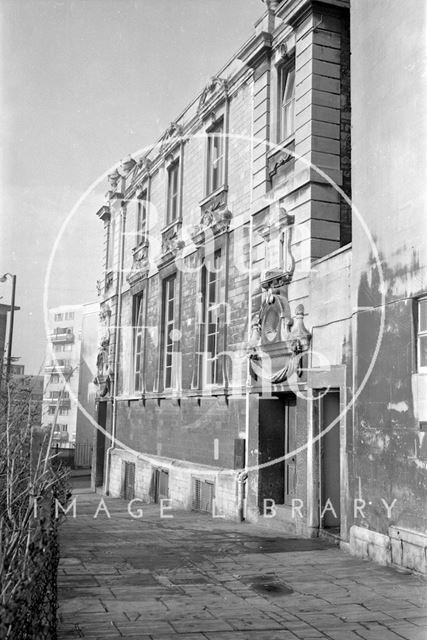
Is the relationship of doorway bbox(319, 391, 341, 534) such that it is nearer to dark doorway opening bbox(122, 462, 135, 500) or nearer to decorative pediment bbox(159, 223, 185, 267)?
decorative pediment bbox(159, 223, 185, 267)

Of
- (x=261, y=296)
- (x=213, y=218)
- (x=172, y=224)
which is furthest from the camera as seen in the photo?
(x=172, y=224)

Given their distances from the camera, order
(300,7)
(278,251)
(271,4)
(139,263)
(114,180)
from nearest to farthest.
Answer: (300,7) → (278,251) → (271,4) → (139,263) → (114,180)

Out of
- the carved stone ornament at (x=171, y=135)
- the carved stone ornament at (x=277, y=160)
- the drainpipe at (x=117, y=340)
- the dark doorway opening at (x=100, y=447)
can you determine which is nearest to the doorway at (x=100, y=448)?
the dark doorway opening at (x=100, y=447)

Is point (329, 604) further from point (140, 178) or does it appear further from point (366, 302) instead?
point (140, 178)

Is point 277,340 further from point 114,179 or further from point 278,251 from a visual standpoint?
point 114,179

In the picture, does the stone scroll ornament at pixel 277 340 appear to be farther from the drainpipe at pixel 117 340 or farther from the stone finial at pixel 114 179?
the stone finial at pixel 114 179

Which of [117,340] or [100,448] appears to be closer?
[117,340]

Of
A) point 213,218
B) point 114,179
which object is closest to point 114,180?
point 114,179

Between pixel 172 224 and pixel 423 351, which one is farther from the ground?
pixel 172 224

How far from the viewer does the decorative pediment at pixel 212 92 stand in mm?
16062

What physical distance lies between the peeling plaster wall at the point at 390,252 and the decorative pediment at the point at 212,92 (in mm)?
6357

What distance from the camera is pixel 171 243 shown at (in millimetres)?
18844

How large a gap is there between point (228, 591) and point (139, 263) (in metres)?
15.6

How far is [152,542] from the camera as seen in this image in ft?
34.0
